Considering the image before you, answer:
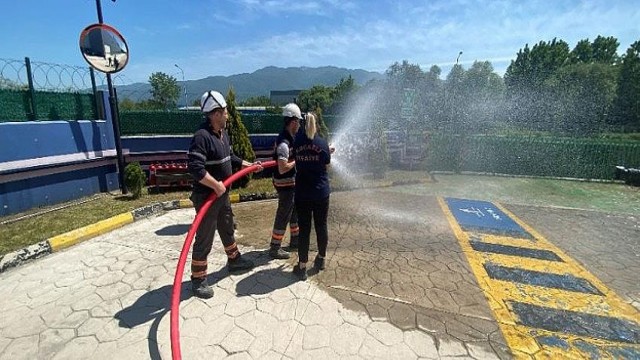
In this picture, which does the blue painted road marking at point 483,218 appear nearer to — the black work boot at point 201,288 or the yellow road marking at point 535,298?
the yellow road marking at point 535,298

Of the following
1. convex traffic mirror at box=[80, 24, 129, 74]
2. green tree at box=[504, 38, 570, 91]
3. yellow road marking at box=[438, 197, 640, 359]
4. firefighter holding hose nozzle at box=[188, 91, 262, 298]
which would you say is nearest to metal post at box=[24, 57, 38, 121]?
convex traffic mirror at box=[80, 24, 129, 74]

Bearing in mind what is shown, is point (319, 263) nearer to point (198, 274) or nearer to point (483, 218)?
point (198, 274)

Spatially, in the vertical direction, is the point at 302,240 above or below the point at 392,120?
below

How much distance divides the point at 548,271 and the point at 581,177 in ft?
31.5

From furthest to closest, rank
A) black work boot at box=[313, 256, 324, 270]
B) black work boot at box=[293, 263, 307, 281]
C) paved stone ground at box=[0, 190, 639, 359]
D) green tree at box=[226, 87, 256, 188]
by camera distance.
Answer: green tree at box=[226, 87, 256, 188], black work boot at box=[313, 256, 324, 270], black work boot at box=[293, 263, 307, 281], paved stone ground at box=[0, 190, 639, 359]

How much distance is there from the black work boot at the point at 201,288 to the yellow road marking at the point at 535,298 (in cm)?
312

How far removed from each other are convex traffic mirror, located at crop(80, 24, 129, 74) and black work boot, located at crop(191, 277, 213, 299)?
6692 mm

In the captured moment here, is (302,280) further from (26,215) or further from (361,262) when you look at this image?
(26,215)

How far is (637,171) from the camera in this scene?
10.5 meters

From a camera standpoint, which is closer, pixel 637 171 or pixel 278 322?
pixel 278 322

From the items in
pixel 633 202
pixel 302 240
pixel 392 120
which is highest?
pixel 392 120

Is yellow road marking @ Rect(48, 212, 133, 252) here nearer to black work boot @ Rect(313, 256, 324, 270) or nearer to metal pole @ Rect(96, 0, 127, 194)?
metal pole @ Rect(96, 0, 127, 194)

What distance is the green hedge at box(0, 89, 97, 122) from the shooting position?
6406 millimetres

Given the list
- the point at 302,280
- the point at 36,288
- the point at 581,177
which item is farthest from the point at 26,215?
the point at 581,177
